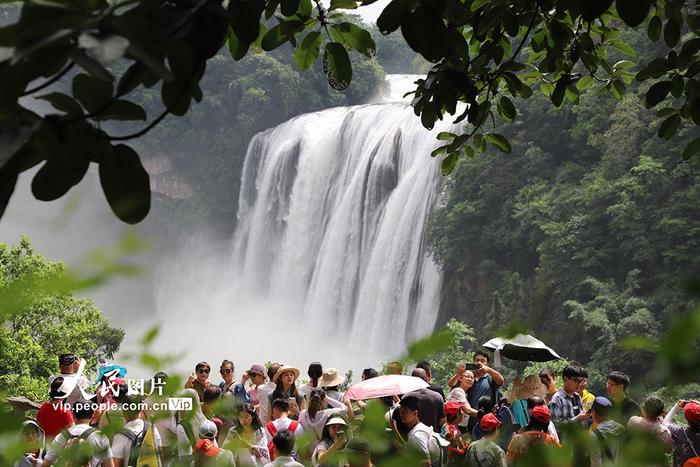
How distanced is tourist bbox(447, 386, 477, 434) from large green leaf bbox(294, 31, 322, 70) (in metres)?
3.19

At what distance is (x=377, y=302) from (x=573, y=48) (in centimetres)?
1877

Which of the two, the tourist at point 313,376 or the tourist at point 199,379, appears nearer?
the tourist at point 199,379

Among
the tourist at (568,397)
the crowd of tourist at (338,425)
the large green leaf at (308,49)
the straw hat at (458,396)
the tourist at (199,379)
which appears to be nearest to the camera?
the crowd of tourist at (338,425)

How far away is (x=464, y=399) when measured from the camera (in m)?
5.34

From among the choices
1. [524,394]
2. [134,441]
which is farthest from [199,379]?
[134,441]

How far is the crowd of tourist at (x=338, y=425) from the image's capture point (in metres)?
0.87

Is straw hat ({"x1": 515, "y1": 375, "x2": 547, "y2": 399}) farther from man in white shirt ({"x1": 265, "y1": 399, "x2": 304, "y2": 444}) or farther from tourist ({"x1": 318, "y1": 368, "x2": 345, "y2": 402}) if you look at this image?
man in white shirt ({"x1": 265, "y1": 399, "x2": 304, "y2": 444})

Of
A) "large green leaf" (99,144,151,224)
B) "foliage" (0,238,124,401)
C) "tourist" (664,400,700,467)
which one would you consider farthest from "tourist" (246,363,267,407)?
"foliage" (0,238,124,401)

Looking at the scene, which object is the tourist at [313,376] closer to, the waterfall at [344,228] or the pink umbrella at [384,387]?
the pink umbrella at [384,387]

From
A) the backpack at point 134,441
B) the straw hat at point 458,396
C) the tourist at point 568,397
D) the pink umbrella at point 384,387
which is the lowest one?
the straw hat at point 458,396

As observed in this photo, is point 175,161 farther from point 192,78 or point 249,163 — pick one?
point 192,78

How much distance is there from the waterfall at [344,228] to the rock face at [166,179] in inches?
248

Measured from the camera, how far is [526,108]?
63.8ft

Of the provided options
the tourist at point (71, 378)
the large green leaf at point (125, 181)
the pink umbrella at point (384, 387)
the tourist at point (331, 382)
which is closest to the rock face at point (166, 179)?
the tourist at point (331, 382)
